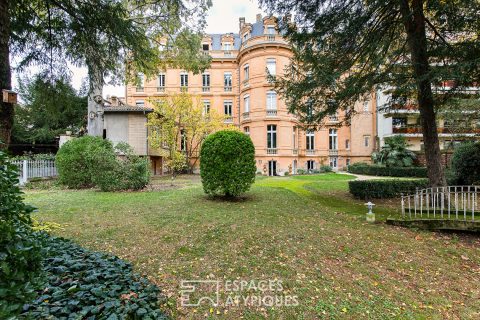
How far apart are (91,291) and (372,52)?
9230 millimetres

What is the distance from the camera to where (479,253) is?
4.54 m

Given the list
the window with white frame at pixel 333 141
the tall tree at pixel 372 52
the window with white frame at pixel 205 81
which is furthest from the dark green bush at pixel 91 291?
the window with white frame at pixel 205 81

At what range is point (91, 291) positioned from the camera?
2.55 m

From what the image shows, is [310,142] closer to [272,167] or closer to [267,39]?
[272,167]

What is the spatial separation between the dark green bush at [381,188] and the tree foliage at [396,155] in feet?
36.1

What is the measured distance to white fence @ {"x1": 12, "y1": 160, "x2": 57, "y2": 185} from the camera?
12.7 meters

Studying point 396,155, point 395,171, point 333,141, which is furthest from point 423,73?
point 333,141

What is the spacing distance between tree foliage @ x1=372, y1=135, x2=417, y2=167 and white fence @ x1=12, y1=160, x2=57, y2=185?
78.1ft

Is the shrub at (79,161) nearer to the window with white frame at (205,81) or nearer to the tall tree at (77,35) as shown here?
the tall tree at (77,35)

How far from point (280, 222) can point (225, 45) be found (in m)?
25.4

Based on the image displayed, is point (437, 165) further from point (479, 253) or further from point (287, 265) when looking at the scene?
point (287, 265)

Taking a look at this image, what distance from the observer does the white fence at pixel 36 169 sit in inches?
500

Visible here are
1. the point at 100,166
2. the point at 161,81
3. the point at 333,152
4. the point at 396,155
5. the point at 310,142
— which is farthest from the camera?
the point at 161,81

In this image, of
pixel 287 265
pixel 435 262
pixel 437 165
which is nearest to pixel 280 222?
pixel 287 265
